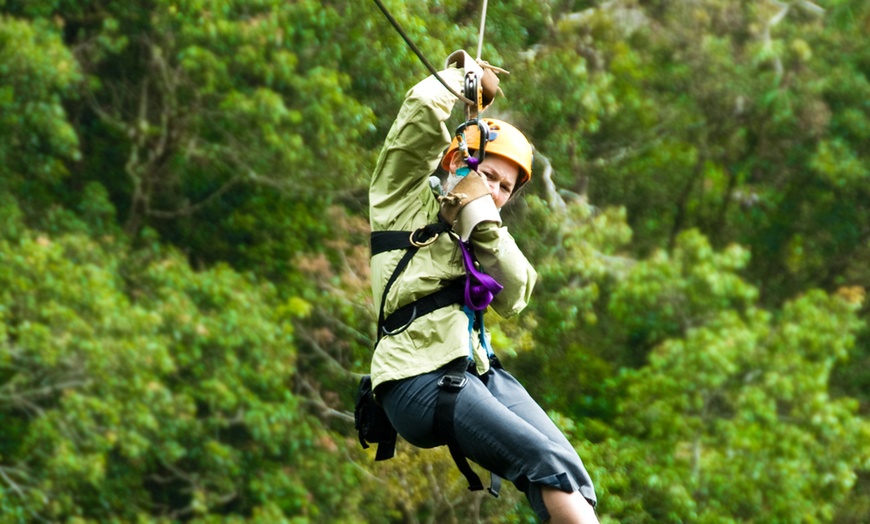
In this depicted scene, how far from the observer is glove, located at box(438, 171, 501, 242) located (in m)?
2.69

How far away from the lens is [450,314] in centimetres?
273

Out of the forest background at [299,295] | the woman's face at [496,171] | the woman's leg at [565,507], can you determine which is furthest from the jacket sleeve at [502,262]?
the forest background at [299,295]

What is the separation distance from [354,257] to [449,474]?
1674 millimetres

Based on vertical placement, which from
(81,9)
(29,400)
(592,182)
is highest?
(81,9)

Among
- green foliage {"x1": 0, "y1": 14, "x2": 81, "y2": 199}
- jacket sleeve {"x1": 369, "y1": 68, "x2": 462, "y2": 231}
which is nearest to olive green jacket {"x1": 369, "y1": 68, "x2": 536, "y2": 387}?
jacket sleeve {"x1": 369, "y1": 68, "x2": 462, "y2": 231}

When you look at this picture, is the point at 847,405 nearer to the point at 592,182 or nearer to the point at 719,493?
the point at 719,493

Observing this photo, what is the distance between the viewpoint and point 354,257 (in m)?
7.55

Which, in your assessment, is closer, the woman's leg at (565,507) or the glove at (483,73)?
the woman's leg at (565,507)

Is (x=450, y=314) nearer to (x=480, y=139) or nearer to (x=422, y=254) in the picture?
(x=422, y=254)

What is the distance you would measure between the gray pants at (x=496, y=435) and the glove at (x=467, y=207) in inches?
12.3

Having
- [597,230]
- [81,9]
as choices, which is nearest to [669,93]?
[597,230]

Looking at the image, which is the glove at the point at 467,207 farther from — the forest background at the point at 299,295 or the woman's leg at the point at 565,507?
the forest background at the point at 299,295

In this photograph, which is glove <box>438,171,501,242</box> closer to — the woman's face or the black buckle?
the woman's face

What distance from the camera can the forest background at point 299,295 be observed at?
23.6 ft
